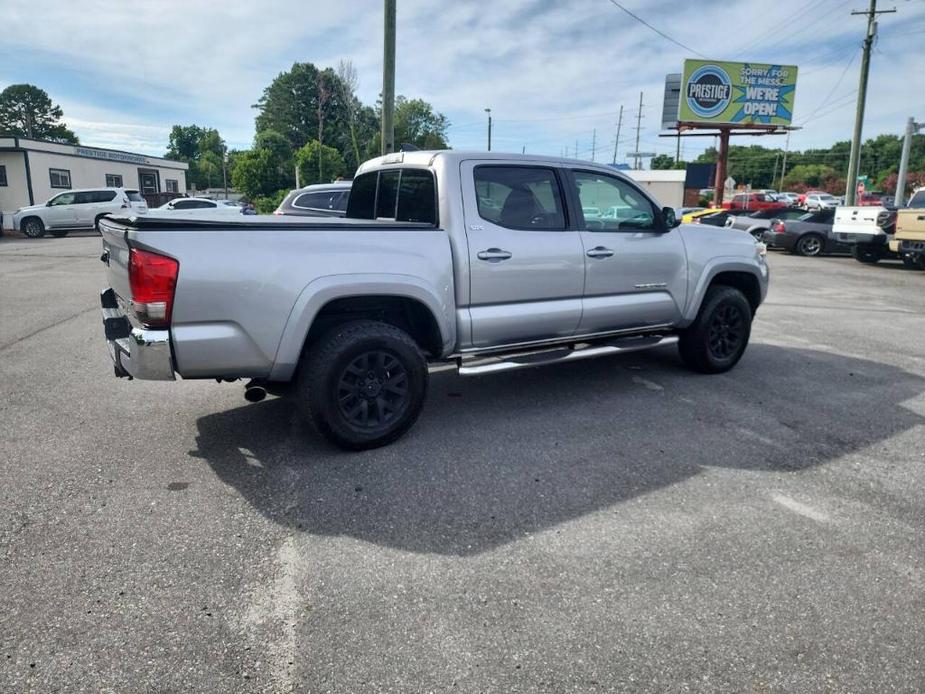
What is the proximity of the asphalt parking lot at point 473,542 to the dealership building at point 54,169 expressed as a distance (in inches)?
1144

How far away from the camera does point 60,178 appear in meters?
36.4

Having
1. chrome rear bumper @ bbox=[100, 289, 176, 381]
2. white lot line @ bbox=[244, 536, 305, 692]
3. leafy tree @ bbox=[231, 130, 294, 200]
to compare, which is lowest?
white lot line @ bbox=[244, 536, 305, 692]

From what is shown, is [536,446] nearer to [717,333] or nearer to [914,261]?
[717,333]

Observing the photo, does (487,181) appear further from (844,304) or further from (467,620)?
(844,304)

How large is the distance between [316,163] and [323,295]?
62741 mm

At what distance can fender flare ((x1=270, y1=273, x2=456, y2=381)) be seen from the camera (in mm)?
3875

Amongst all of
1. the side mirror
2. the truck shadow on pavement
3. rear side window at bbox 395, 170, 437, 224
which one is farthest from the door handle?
the side mirror

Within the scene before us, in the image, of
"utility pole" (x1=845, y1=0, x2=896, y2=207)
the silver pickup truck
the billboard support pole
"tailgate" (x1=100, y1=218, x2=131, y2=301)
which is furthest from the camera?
the billboard support pole

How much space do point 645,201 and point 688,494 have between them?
9.20 ft

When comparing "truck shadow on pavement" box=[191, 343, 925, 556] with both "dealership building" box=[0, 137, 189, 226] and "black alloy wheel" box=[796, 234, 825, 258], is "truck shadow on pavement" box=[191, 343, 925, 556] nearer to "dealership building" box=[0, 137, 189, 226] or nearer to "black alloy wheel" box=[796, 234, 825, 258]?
"black alloy wheel" box=[796, 234, 825, 258]

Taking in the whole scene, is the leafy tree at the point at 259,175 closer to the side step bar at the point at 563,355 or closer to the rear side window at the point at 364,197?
the rear side window at the point at 364,197

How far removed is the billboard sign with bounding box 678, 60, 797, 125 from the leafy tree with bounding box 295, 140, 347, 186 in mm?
33938

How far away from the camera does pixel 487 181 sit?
15.7 ft

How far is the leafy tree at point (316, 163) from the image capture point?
201 ft
